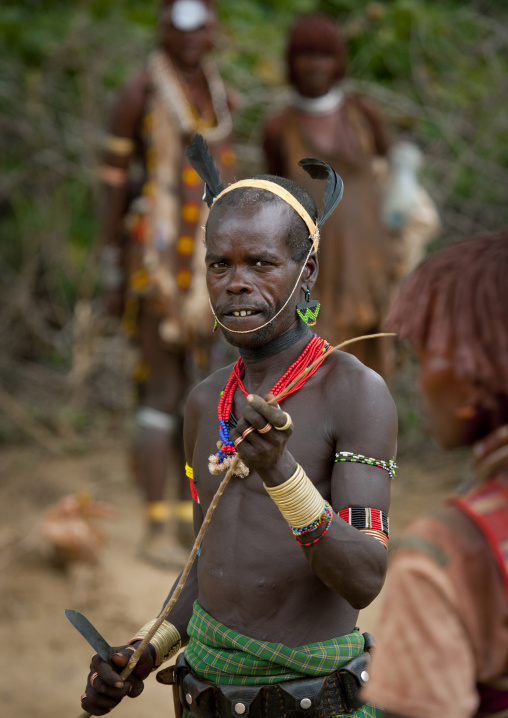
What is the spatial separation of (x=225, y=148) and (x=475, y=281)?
153 inches

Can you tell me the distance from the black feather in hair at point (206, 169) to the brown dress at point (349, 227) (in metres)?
2.77

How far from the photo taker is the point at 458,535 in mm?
1299

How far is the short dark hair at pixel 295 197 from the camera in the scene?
6.90ft

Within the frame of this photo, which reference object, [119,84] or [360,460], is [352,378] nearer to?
[360,460]

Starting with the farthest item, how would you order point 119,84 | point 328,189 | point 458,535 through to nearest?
1. point 119,84
2. point 328,189
3. point 458,535

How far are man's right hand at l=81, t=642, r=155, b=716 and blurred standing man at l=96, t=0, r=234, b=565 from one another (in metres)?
3.00

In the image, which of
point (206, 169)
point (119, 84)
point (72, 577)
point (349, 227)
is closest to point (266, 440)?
point (206, 169)

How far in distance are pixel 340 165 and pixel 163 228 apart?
3.49 ft

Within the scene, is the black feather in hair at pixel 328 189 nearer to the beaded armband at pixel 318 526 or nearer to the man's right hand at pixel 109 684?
the beaded armband at pixel 318 526

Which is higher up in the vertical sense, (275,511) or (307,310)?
(307,310)

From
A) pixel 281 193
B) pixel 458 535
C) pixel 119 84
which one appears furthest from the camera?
pixel 119 84

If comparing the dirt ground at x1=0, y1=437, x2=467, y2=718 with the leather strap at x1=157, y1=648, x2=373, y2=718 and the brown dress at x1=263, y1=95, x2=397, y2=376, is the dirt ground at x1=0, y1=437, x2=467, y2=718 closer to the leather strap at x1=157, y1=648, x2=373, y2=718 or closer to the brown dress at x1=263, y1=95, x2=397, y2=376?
the brown dress at x1=263, y1=95, x2=397, y2=376

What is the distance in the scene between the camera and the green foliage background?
24.5ft

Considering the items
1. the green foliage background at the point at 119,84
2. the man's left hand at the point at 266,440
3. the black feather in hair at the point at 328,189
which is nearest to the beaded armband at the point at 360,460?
the man's left hand at the point at 266,440
